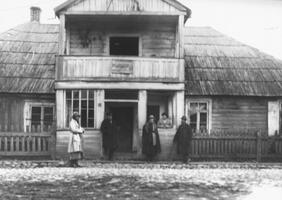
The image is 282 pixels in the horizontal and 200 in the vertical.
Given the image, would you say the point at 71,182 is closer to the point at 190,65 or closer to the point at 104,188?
the point at 104,188

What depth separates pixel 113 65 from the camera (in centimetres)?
1944

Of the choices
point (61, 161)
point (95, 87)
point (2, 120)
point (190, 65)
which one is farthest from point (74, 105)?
point (190, 65)

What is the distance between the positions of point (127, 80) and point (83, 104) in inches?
77.3

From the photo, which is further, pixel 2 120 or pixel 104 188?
pixel 2 120

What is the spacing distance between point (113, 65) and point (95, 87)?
111cm

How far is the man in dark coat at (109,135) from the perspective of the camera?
1870cm

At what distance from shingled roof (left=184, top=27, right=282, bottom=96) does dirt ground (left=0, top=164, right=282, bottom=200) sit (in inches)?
267

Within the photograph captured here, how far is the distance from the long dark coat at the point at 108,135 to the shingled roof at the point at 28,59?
4.00 meters

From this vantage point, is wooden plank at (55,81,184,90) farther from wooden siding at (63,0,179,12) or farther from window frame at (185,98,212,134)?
window frame at (185,98,212,134)

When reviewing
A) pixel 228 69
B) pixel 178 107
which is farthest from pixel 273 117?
pixel 178 107

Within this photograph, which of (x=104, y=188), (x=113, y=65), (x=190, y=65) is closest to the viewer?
(x=104, y=188)

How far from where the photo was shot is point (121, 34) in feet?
70.6

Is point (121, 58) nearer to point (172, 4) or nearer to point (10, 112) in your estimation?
point (172, 4)

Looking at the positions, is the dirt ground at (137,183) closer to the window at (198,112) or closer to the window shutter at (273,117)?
the window at (198,112)
